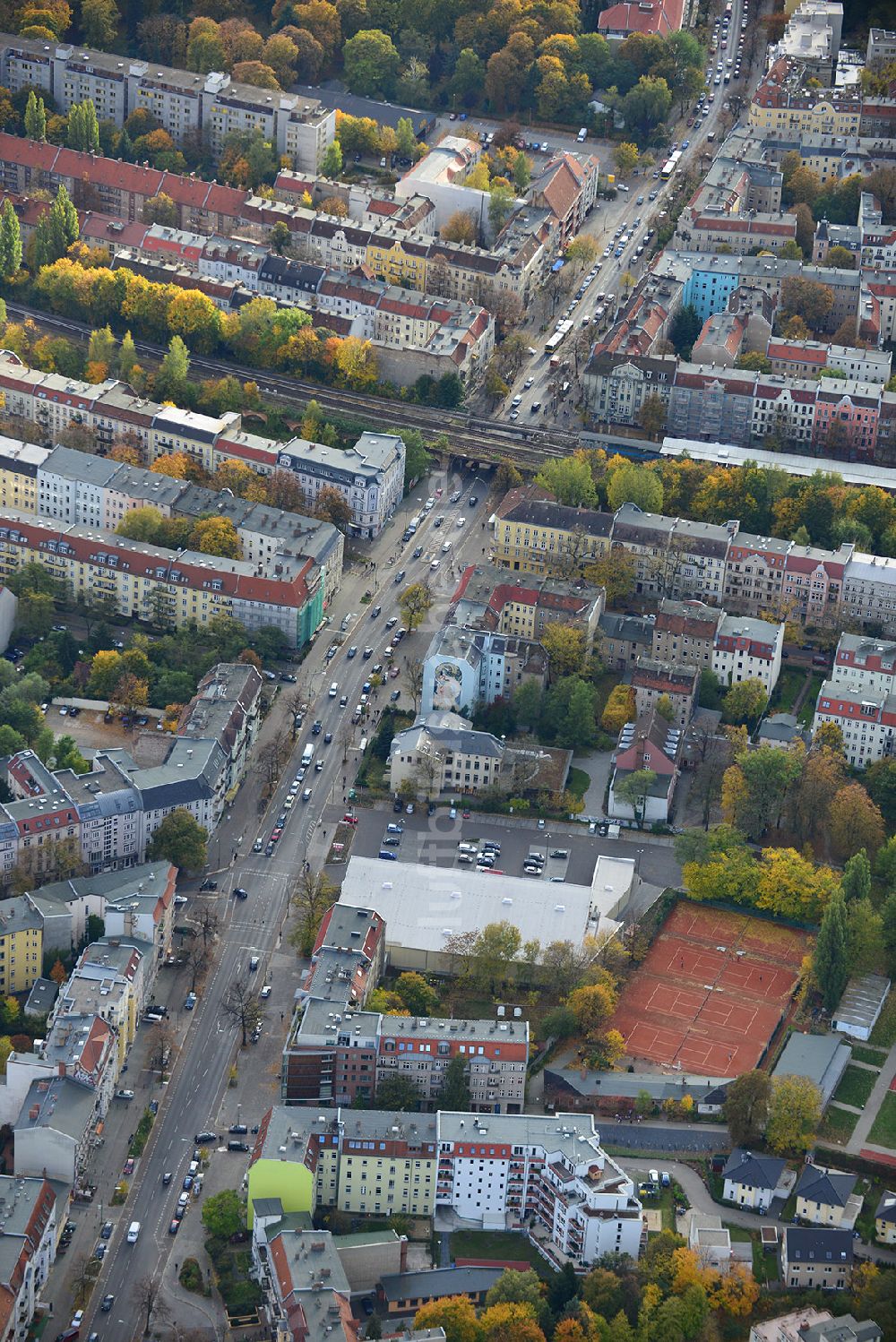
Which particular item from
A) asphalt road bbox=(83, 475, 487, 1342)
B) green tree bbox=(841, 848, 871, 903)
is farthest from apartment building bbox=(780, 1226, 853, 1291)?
asphalt road bbox=(83, 475, 487, 1342)

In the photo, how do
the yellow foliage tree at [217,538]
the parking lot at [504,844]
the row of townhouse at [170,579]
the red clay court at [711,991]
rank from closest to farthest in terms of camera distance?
the red clay court at [711,991] → the parking lot at [504,844] → the row of townhouse at [170,579] → the yellow foliage tree at [217,538]

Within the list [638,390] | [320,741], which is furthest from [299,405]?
[320,741]

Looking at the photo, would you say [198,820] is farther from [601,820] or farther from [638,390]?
[638,390]

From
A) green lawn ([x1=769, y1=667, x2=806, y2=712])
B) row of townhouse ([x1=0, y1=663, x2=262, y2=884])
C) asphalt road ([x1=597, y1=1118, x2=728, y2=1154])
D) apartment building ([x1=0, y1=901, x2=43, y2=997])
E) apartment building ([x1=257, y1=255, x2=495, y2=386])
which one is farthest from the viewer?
apartment building ([x1=257, y1=255, x2=495, y2=386])

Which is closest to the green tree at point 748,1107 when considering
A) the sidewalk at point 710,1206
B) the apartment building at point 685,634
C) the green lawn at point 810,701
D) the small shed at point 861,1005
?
the sidewalk at point 710,1206

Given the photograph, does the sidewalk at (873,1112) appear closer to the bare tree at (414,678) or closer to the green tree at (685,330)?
the bare tree at (414,678)

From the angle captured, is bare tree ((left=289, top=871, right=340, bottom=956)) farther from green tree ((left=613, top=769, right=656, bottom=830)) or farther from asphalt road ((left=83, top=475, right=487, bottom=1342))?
green tree ((left=613, top=769, right=656, bottom=830))
